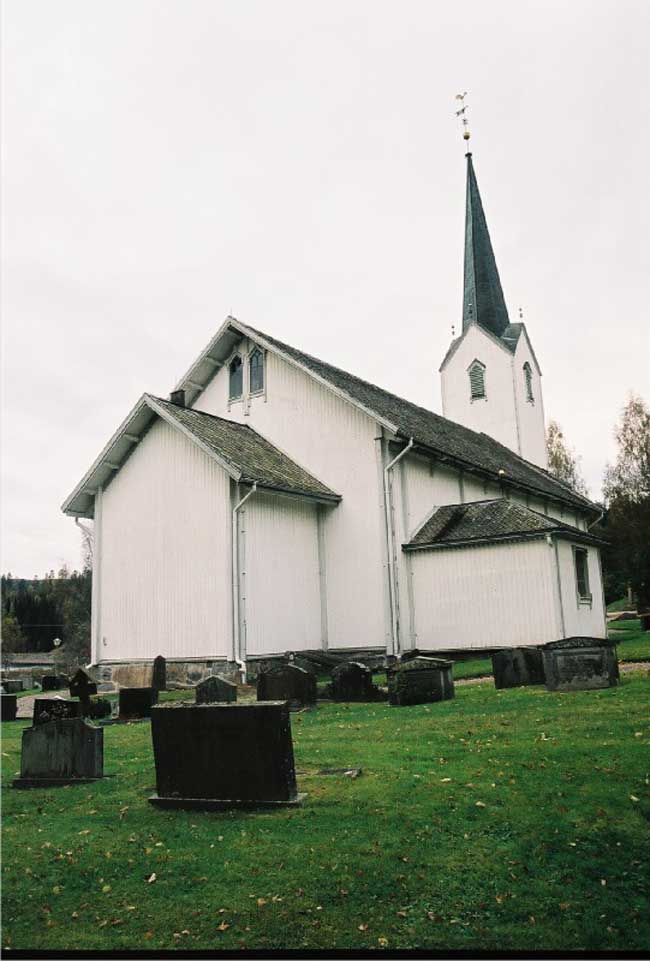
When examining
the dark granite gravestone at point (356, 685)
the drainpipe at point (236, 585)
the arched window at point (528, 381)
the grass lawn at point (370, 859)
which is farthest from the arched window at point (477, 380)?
the grass lawn at point (370, 859)

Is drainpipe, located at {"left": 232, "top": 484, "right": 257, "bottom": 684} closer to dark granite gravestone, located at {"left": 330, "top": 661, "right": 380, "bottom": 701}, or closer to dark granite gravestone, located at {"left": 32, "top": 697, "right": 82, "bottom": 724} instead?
dark granite gravestone, located at {"left": 330, "top": 661, "right": 380, "bottom": 701}

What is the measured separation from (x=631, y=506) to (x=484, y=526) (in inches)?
1057

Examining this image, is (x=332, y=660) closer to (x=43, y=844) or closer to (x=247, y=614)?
(x=247, y=614)

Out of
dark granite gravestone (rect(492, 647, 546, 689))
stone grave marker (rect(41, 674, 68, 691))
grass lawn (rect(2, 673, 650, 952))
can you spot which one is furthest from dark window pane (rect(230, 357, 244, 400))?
grass lawn (rect(2, 673, 650, 952))

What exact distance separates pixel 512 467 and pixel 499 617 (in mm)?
13521

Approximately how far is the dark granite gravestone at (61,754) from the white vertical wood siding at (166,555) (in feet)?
35.2

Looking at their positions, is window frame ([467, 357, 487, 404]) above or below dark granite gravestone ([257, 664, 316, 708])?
above

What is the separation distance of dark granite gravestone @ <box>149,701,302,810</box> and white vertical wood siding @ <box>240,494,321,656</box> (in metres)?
12.2

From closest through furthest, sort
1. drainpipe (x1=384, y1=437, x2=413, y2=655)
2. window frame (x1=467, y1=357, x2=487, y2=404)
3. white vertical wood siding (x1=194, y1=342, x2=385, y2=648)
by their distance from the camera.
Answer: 1. drainpipe (x1=384, y1=437, x2=413, y2=655)
2. white vertical wood siding (x1=194, y1=342, x2=385, y2=648)
3. window frame (x1=467, y1=357, x2=487, y2=404)

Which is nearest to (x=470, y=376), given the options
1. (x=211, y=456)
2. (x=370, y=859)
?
(x=211, y=456)

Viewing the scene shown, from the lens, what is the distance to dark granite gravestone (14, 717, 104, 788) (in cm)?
930

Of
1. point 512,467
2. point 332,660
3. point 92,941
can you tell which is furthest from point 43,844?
point 512,467

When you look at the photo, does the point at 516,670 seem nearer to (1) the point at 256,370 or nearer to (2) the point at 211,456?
(2) the point at 211,456

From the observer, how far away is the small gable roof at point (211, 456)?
2092cm
